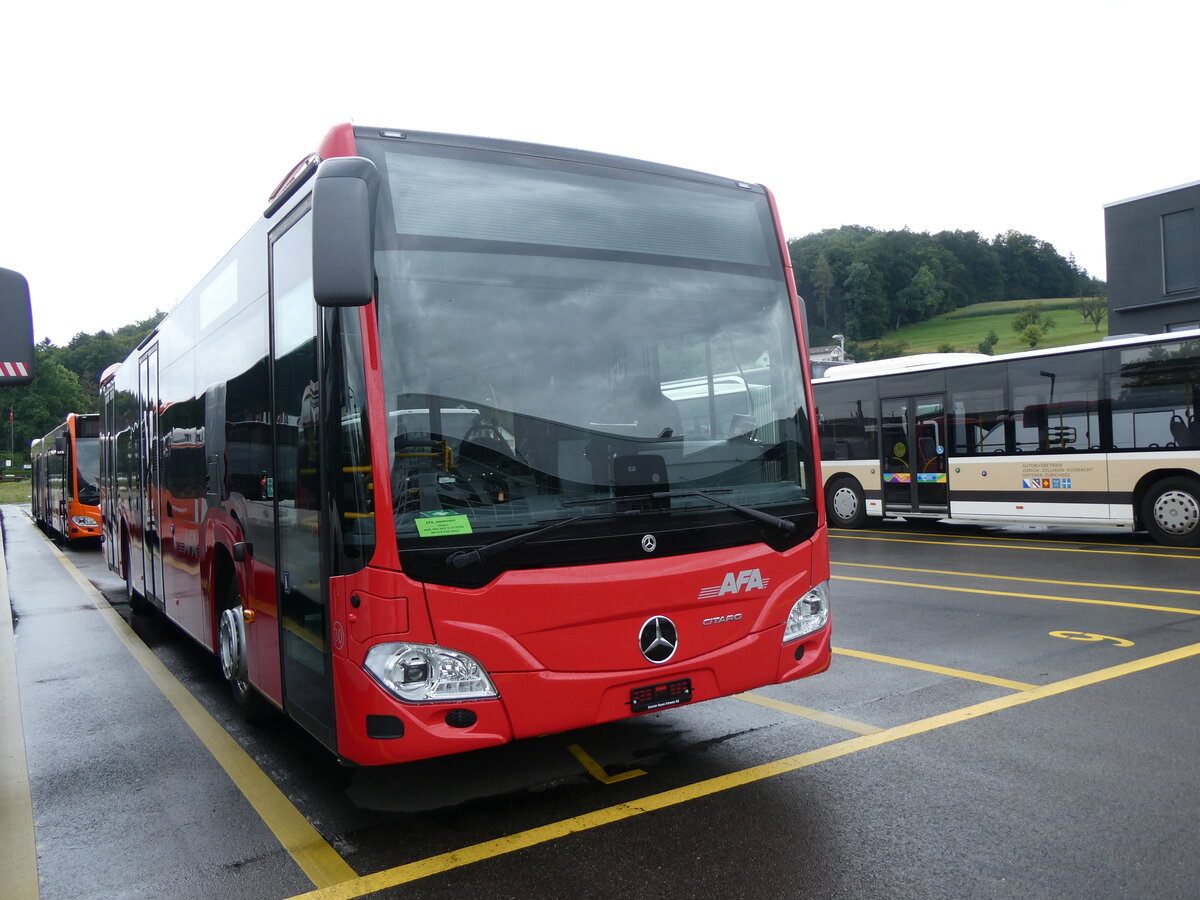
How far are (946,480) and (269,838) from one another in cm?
1469

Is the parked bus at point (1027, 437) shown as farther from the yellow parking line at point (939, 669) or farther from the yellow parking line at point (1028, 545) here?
the yellow parking line at point (939, 669)

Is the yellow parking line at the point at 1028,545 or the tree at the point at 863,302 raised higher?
the tree at the point at 863,302

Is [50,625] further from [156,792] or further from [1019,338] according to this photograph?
[1019,338]

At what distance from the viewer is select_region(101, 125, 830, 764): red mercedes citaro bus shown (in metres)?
3.77

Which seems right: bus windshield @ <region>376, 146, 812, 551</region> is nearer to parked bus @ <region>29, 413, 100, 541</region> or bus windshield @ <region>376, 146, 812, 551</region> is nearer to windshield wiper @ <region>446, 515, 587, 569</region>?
windshield wiper @ <region>446, 515, 587, 569</region>

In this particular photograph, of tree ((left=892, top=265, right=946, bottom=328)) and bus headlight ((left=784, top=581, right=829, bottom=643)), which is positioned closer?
bus headlight ((left=784, top=581, right=829, bottom=643))

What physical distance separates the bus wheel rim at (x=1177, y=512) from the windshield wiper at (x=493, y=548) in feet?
40.9

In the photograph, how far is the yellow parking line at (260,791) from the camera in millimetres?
3821

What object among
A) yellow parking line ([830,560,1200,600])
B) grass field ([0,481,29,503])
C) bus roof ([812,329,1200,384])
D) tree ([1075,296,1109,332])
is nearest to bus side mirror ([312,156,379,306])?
yellow parking line ([830,560,1200,600])

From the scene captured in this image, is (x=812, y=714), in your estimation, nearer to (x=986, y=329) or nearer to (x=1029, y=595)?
(x=1029, y=595)

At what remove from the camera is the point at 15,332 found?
11.8 feet

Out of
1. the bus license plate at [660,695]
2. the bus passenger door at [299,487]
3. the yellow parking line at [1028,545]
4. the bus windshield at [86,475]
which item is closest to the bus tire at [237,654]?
the bus passenger door at [299,487]

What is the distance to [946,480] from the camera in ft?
55.1

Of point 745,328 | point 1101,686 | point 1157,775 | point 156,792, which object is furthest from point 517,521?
point 1101,686
